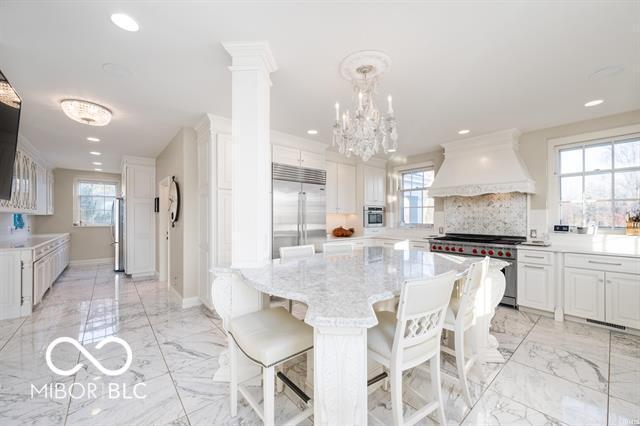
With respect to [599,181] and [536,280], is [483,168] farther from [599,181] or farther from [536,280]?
[536,280]

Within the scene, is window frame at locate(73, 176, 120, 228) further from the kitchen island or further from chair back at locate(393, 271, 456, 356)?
chair back at locate(393, 271, 456, 356)

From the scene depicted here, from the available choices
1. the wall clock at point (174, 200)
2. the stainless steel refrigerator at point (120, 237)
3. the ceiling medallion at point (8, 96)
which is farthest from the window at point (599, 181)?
the stainless steel refrigerator at point (120, 237)

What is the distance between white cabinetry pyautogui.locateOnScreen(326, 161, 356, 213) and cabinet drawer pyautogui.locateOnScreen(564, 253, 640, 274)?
11.0 feet

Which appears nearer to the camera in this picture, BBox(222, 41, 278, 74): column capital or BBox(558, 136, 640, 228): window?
BBox(222, 41, 278, 74): column capital

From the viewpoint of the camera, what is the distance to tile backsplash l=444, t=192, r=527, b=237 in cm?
402

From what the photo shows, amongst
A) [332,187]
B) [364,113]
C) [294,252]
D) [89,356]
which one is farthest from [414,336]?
[332,187]

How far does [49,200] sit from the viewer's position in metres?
6.11

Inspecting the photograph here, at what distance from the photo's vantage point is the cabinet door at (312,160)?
4391 millimetres

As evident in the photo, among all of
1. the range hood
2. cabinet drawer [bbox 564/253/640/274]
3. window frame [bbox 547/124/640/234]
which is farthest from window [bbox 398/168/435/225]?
cabinet drawer [bbox 564/253/640/274]

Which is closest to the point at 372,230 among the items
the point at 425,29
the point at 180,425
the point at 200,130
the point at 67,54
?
the point at 200,130

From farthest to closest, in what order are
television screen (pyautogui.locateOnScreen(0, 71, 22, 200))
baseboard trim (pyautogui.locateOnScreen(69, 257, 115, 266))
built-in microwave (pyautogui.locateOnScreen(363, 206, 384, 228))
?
baseboard trim (pyautogui.locateOnScreen(69, 257, 115, 266)), built-in microwave (pyautogui.locateOnScreen(363, 206, 384, 228)), television screen (pyautogui.locateOnScreen(0, 71, 22, 200))

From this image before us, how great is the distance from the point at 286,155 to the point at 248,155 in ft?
7.47

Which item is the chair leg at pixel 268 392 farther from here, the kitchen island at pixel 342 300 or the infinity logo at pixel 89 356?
the infinity logo at pixel 89 356

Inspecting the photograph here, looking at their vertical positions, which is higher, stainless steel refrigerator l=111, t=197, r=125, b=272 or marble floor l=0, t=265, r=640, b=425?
stainless steel refrigerator l=111, t=197, r=125, b=272
